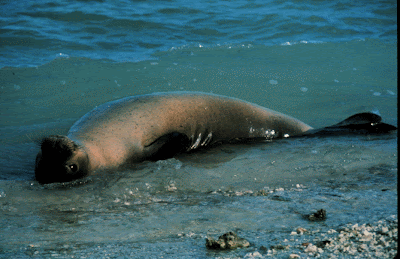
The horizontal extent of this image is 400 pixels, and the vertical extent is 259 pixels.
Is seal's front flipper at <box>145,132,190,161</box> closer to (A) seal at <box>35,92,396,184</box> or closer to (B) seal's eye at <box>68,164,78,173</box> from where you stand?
(A) seal at <box>35,92,396,184</box>

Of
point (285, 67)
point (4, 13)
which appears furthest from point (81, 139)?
point (4, 13)

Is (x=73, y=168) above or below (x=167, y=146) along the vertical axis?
below

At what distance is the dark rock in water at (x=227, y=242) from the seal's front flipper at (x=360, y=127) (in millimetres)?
3108

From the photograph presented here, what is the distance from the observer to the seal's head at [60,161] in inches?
140

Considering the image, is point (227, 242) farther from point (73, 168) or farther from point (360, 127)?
Result: point (360, 127)

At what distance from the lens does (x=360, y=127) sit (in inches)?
206

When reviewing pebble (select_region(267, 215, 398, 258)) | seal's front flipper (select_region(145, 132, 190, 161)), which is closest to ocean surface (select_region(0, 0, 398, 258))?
pebble (select_region(267, 215, 398, 258))

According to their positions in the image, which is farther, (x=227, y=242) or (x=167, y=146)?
(x=167, y=146)

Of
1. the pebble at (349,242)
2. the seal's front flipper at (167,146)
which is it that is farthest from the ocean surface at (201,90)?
the seal's front flipper at (167,146)

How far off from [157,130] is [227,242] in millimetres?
2396

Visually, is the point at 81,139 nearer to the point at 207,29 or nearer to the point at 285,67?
the point at 285,67

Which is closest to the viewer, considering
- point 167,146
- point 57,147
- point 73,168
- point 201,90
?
point 57,147

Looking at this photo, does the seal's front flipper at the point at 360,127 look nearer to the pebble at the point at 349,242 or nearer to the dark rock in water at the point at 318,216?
the dark rock in water at the point at 318,216

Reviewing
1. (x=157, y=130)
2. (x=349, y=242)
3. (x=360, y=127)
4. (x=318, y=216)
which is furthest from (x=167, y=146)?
(x=349, y=242)
